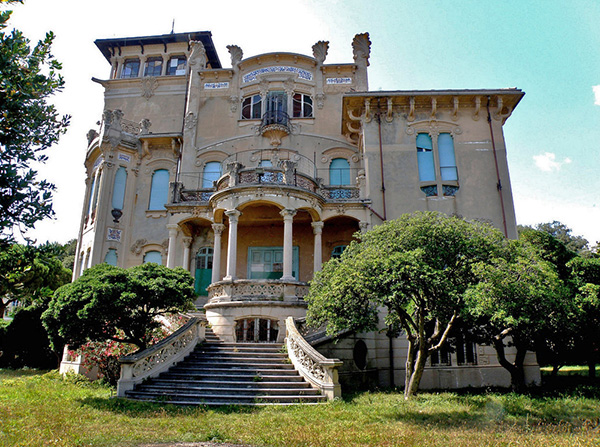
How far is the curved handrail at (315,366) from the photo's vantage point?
11.8 m

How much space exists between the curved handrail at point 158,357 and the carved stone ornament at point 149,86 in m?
17.4

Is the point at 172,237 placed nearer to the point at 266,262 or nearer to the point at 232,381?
the point at 266,262

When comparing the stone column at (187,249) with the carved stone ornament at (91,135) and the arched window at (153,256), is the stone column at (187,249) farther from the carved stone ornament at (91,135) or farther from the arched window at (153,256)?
the carved stone ornament at (91,135)

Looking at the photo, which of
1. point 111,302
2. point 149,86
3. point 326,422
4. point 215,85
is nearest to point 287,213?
point 111,302

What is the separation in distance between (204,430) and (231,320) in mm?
8214

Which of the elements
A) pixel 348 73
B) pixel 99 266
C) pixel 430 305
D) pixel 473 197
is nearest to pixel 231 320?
pixel 99 266

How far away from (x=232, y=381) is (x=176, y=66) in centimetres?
2398

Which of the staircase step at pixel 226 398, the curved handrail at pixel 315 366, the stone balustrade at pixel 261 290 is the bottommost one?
the staircase step at pixel 226 398

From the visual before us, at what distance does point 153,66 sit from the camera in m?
29.9

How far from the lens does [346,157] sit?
23469 millimetres

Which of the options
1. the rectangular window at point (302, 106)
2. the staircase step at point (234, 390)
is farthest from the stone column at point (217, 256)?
the rectangular window at point (302, 106)

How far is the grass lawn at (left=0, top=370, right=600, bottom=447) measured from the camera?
25.7 ft

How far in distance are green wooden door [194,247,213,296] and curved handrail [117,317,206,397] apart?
A: 19.2ft

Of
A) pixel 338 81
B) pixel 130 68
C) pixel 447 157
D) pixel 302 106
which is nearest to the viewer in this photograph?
pixel 447 157
